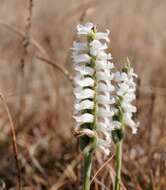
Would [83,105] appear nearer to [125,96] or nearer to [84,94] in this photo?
[84,94]

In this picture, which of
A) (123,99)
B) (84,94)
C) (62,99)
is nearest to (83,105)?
(84,94)

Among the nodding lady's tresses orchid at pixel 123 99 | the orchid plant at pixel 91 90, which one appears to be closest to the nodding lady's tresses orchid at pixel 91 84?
the orchid plant at pixel 91 90

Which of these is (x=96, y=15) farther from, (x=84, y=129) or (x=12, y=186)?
(x=84, y=129)

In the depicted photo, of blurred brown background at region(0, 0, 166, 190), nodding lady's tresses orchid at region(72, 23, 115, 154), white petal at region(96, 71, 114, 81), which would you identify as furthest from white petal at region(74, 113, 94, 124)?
blurred brown background at region(0, 0, 166, 190)

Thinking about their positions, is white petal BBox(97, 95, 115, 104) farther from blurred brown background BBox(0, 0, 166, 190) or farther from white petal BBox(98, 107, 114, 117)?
blurred brown background BBox(0, 0, 166, 190)

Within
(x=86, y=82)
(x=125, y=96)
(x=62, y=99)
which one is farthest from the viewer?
(x=62, y=99)
